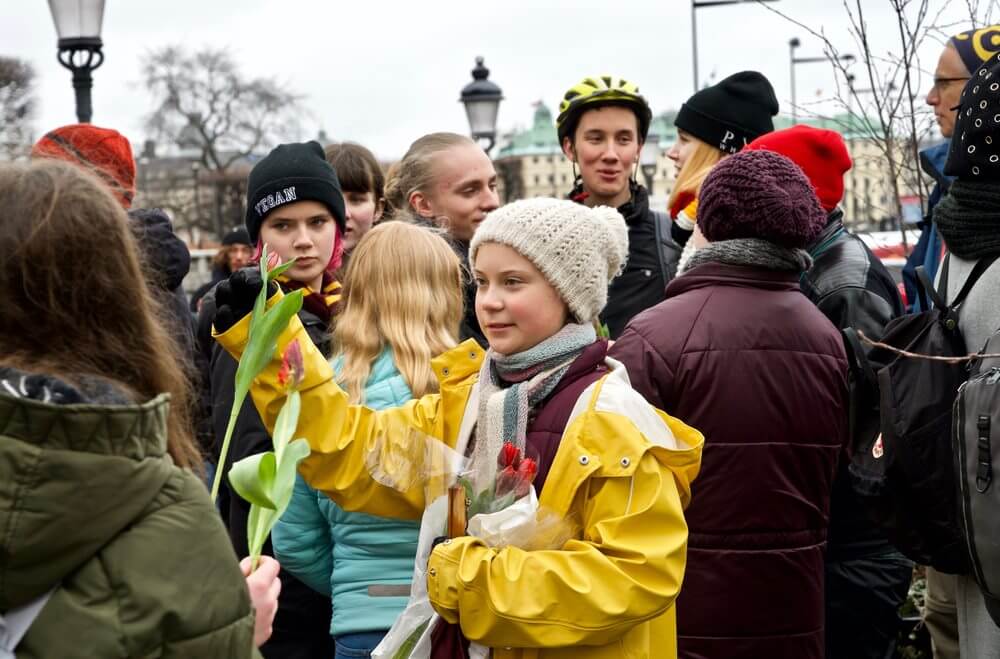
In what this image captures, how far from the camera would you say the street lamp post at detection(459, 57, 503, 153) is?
16.2m

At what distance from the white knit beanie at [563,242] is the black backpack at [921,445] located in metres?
0.82

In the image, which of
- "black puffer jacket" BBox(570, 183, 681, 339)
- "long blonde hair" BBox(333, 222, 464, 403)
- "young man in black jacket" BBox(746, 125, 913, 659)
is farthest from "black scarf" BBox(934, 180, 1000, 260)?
"black puffer jacket" BBox(570, 183, 681, 339)

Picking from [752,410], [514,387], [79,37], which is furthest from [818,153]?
[79,37]

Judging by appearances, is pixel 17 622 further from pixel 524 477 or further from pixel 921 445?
pixel 921 445

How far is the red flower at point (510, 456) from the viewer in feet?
10.1

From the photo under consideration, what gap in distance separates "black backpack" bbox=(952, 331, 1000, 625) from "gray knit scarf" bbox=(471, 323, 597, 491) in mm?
925

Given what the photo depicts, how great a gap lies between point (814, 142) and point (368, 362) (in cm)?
186

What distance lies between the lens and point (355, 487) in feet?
11.0

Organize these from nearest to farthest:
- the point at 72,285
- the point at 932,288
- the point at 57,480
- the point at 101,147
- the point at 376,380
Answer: the point at 57,480 < the point at 72,285 < the point at 932,288 < the point at 376,380 < the point at 101,147

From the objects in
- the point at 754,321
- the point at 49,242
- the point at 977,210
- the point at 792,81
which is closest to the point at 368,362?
the point at 754,321

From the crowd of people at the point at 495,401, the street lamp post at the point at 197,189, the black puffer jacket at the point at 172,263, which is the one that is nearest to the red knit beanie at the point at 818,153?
the crowd of people at the point at 495,401

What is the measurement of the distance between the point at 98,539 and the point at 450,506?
1288 mm

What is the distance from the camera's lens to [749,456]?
12.3 feet

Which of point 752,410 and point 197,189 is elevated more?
point 197,189
